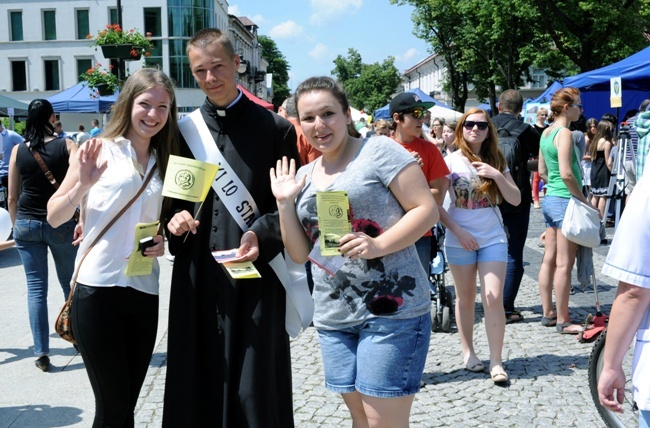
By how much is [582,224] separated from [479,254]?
1256 mm

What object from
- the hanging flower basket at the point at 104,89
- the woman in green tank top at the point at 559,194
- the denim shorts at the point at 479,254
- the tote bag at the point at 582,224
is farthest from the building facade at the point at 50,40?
the denim shorts at the point at 479,254

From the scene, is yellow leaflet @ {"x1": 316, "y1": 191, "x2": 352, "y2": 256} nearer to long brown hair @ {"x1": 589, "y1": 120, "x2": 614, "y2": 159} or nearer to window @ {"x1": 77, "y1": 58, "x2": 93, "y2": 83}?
long brown hair @ {"x1": 589, "y1": 120, "x2": 614, "y2": 159}

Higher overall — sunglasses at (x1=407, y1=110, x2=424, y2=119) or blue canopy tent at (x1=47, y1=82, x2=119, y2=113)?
blue canopy tent at (x1=47, y1=82, x2=119, y2=113)

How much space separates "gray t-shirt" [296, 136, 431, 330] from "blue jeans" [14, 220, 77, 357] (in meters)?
3.42

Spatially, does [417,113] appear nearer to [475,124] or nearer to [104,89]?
[475,124]

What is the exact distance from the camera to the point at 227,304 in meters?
3.30

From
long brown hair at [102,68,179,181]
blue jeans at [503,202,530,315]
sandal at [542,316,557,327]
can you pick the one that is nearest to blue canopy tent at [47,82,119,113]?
blue jeans at [503,202,530,315]

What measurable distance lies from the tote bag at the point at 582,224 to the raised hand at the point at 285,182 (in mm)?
3518

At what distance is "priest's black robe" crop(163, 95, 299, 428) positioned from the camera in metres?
3.28

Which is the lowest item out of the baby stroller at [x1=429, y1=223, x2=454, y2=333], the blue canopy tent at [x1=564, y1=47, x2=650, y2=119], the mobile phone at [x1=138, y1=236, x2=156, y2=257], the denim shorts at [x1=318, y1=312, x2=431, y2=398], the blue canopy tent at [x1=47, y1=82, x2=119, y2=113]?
the baby stroller at [x1=429, y1=223, x2=454, y2=333]

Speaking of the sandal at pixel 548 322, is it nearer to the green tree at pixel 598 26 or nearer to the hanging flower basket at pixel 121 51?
the hanging flower basket at pixel 121 51

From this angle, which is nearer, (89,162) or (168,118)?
(89,162)

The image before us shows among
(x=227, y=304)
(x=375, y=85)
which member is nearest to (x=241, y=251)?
(x=227, y=304)

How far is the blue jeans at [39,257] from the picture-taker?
18.8 ft
